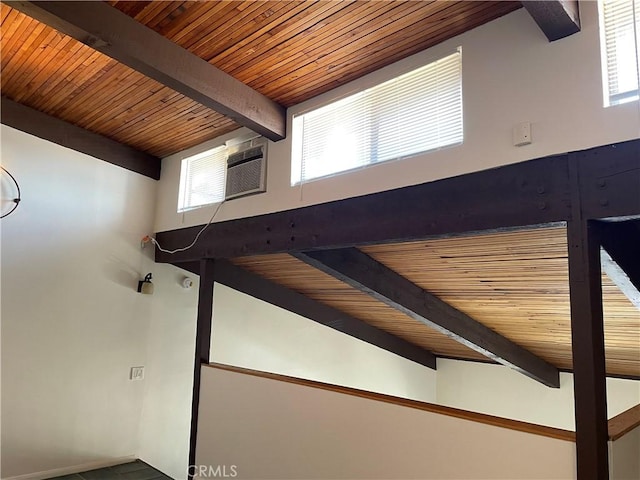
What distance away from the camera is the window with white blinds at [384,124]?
2305 millimetres

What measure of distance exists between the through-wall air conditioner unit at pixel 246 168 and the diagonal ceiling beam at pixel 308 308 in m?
1.00

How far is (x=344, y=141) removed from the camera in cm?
279

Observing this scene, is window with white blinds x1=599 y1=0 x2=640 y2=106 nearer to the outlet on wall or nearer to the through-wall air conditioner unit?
the through-wall air conditioner unit

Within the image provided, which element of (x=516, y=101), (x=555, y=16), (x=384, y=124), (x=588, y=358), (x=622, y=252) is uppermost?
(x=555, y=16)

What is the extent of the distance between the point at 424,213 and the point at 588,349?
0.93m

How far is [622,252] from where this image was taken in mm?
1875

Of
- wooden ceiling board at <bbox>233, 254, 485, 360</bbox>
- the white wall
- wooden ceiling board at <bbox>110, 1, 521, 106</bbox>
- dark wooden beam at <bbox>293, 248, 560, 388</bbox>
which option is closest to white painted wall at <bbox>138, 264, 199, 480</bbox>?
the white wall

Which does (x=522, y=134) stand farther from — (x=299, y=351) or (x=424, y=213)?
(x=299, y=351)

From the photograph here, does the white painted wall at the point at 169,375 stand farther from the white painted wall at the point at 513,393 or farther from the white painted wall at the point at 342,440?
the white painted wall at the point at 513,393

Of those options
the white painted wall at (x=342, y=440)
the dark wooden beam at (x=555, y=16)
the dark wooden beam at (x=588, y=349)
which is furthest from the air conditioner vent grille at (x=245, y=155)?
the dark wooden beam at (x=588, y=349)

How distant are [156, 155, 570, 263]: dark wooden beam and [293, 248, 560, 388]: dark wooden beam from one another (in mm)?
283

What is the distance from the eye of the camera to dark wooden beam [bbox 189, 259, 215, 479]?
346 cm

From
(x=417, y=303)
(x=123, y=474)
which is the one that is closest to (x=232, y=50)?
(x=417, y=303)

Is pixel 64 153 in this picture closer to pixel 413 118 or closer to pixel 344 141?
pixel 344 141
